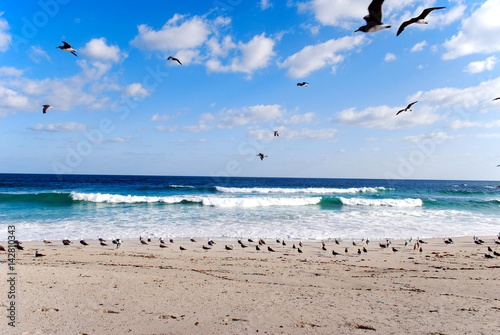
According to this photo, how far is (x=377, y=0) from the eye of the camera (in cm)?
422

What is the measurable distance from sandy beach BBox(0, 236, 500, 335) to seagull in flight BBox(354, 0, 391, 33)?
483 cm

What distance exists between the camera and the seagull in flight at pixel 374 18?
14.0 ft

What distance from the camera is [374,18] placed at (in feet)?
14.4

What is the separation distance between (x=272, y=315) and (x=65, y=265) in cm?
650

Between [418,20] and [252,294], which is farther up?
[418,20]

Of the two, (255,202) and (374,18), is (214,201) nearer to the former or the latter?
(255,202)

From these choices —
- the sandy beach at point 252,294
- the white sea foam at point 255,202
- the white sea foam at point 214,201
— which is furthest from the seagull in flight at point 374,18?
the white sea foam at point 214,201

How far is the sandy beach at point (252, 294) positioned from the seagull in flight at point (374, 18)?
15.8 feet

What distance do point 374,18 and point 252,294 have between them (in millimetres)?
5589

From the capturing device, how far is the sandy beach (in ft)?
14.3

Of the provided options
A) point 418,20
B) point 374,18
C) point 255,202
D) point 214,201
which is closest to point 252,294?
point 374,18

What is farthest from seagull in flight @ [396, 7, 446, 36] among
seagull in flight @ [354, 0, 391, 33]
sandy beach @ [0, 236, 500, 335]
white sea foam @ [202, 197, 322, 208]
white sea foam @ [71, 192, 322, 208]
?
white sea foam @ [71, 192, 322, 208]

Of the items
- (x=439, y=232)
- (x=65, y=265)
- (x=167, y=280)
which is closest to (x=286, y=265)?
(x=167, y=280)

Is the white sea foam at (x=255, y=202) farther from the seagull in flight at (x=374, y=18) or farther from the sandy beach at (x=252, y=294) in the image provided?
the seagull in flight at (x=374, y=18)
